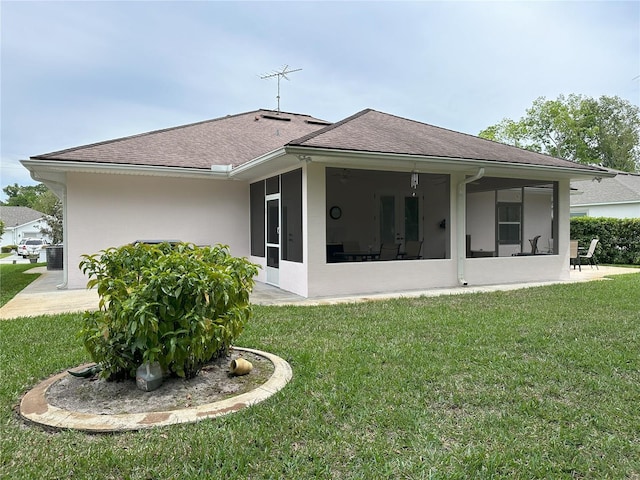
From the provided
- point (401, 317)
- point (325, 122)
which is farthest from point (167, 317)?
point (325, 122)

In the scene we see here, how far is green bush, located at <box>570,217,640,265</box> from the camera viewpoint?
1644 cm

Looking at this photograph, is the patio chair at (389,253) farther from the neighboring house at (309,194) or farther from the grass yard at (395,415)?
the grass yard at (395,415)

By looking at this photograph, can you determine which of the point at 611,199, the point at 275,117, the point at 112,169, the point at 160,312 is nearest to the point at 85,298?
the point at 112,169

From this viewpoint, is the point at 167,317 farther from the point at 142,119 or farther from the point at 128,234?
the point at 142,119

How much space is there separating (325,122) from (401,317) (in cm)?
1214

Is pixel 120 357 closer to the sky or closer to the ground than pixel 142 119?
closer to the ground

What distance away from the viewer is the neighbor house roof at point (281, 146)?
9.12 m

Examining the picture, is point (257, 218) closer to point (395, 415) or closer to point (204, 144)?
point (204, 144)

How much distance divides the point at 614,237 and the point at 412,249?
9713 mm

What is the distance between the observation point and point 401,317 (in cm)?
648

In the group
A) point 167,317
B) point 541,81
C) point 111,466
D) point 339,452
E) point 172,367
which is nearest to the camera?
point 111,466

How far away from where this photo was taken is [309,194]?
8.70m

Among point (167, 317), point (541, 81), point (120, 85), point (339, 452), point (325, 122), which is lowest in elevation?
point (339, 452)

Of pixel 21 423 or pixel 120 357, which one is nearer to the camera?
pixel 21 423
